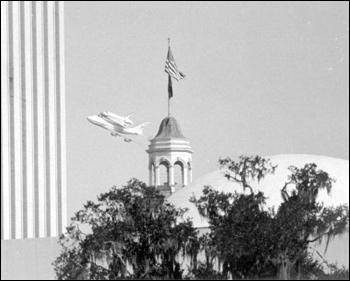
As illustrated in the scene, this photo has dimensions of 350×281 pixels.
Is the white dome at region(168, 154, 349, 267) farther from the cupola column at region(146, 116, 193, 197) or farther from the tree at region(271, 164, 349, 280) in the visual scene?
the cupola column at region(146, 116, 193, 197)

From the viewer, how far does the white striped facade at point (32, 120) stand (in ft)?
155

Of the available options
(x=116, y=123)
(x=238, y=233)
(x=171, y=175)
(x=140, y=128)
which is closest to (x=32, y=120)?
(x=238, y=233)

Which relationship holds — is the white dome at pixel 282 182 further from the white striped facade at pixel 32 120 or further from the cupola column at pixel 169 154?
the cupola column at pixel 169 154

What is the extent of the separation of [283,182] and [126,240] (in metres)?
11.9

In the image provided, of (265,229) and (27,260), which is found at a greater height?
(265,229)

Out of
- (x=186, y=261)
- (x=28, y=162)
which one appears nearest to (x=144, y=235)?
(x=186, y=261)

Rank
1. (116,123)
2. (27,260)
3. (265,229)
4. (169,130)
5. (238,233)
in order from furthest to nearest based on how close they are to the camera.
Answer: (169,130) → (116,123) → (238,233) → (265,229) → (27,260)

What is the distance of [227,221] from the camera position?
35469mm

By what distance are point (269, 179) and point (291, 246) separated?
39.1 feet

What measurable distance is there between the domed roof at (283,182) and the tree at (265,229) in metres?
4.68

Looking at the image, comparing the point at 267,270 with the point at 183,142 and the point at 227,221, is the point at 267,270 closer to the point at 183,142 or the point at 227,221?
the point at 227,221

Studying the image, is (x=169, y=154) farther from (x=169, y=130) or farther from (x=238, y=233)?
(x=238, y=233)

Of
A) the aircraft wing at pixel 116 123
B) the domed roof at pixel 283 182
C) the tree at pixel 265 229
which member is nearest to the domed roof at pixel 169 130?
the aircraft wing at pixel 116 123

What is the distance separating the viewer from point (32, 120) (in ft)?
164
